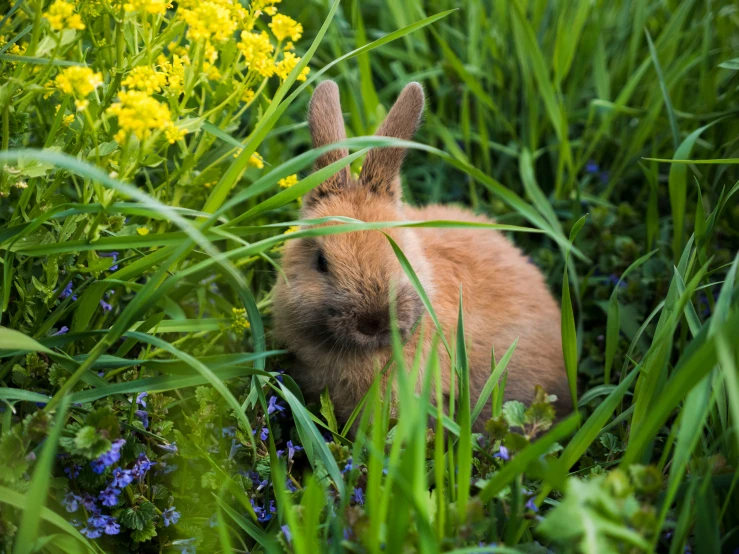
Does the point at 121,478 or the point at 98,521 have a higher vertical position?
the point at 121,478

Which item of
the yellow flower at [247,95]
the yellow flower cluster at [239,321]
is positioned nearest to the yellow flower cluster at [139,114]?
the yellow flower at [247,95]

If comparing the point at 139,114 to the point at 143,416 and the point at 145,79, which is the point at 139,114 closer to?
the point at 145,79

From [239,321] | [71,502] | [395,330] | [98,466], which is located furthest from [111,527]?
[395,330]

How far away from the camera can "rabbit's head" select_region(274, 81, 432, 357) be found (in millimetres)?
3258

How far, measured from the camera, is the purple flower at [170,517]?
274 cm

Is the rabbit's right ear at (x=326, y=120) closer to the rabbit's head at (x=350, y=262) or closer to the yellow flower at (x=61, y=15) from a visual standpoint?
the rabbit's head at (x=350, y=262)

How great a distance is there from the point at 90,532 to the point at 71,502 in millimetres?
128

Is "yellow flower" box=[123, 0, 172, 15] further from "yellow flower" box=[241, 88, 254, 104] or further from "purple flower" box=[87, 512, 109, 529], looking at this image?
"purple flower" box=[87, 512, 109, 529]

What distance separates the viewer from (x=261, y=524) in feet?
9.39

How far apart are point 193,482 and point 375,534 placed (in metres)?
1.18

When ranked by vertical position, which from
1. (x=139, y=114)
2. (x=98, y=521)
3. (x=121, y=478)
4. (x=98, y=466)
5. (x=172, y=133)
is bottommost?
(x=98, y=521)

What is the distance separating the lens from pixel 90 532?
257 cm

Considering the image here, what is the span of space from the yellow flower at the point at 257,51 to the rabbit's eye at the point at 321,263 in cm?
92

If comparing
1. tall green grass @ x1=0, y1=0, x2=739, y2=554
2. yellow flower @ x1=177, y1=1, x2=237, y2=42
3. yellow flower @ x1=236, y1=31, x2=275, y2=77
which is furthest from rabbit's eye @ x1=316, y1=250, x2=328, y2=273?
yellow flower @ x1=177, y1=1, x2=237, y2=42
